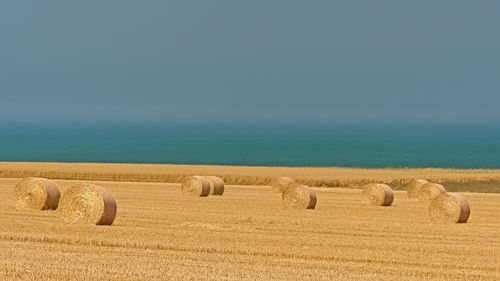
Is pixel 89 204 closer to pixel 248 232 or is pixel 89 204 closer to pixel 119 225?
pixel 119 225

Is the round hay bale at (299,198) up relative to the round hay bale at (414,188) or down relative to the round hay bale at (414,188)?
down

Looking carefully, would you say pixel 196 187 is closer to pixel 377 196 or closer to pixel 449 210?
pixel 377 196

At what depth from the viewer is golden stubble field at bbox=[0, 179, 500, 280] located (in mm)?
17125

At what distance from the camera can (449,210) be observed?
95.6ft

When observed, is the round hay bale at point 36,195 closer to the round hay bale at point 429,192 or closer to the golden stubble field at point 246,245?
the golden stubble field at point 246,245

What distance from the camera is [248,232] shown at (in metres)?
24.1

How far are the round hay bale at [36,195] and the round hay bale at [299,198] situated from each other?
26.3ft

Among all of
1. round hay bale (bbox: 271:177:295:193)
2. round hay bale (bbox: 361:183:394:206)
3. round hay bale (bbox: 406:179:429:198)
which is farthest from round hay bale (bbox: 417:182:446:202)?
round hay bale (bbox: 271:177:295:193)

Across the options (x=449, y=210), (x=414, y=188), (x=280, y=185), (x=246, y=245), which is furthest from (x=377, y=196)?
(x=246, y=245)

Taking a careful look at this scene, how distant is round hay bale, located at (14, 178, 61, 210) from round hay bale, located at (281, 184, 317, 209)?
8.02 meters

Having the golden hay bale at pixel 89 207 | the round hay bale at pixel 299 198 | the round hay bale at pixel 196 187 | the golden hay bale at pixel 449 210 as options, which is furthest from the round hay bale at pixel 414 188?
the golden hay bale at pixel 89 207

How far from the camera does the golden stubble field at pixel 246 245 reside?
1712 centimetres

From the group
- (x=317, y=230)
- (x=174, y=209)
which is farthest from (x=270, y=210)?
(x=317, y=230)

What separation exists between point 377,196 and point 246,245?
1639cm
